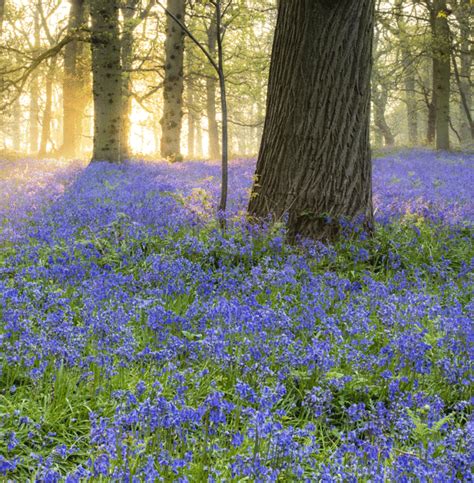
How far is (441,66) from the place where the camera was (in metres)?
20.3

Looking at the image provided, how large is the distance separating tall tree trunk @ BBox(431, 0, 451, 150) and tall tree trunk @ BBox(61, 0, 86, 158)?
13401 mm

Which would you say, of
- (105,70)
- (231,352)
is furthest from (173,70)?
(231,352)

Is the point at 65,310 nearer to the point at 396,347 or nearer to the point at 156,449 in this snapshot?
the point at 156,449

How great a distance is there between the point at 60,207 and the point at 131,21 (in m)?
13.0

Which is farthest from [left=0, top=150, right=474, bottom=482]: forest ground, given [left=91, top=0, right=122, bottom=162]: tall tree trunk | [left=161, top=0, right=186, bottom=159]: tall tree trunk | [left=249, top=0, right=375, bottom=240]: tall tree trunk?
[left=161, top=0, right=186, bottom=159]: tall tree trunk

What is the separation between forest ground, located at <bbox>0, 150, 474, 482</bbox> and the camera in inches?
86.4

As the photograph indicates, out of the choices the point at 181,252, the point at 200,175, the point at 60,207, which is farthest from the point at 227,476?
the point at 200,175

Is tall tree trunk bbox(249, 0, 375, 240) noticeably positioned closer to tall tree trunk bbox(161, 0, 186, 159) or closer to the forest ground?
the forest ground

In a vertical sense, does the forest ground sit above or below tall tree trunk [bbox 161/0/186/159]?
below

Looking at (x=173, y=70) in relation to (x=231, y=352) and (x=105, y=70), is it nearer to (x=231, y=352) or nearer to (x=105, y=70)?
(x=105, y=70)

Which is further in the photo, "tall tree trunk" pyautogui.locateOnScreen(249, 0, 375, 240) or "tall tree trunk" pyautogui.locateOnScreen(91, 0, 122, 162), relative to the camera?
"tall tree trunk" pyautogui.locateOnScreen(91, 0, 122, 162)

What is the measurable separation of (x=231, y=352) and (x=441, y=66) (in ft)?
67.0

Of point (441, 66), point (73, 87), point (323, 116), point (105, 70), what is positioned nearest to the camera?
point (323, 116)

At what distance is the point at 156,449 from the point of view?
2199 millimetres
